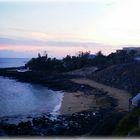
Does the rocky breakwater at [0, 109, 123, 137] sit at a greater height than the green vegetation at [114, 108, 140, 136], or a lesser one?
lesser

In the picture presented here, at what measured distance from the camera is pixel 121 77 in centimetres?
4644

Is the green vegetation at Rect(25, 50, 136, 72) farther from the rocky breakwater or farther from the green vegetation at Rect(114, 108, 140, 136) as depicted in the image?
the green vegetation at Rect(114, 108, 140, 136)

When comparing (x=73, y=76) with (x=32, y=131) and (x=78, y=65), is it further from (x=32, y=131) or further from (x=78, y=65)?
(x=32, y=131)

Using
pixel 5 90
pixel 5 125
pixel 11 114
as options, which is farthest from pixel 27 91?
pixel 5 125

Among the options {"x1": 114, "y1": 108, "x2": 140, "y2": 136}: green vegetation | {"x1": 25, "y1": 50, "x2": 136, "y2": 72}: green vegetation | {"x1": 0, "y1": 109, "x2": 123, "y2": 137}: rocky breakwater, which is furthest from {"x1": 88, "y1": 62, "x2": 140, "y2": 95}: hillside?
{"x1": 114, "y1": 108, "x2": 140, "y2": 136}: green vegetation

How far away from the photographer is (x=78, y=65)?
69500 mm

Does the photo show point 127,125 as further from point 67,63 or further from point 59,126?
point 67,63

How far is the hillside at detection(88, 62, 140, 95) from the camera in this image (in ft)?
136

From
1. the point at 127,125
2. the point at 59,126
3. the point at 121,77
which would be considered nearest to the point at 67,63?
the point at 121,77

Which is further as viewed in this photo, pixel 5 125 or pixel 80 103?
pixel 80 103

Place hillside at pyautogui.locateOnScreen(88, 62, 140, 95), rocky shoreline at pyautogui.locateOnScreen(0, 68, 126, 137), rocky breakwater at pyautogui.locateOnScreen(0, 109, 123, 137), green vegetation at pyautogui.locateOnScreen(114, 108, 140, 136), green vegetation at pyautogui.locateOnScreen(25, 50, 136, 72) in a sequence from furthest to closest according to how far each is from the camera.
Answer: green vegetation at pyautogui.locateOnScreen(25, 50, 136, 72)
hillside at pyautogui.locateOnScreen(88, 62, 140, 95)
rocky breakwater at pyautogui.locateOnScreen(0, 109, 123, 137)
rocky shoreline at pyautogui.locateOnScreen(0, 68, 126, 137)
green vegetation at pyautogui.locateOnScreen(114, 108, 140, 136)

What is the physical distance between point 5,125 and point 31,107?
9499 millimetres

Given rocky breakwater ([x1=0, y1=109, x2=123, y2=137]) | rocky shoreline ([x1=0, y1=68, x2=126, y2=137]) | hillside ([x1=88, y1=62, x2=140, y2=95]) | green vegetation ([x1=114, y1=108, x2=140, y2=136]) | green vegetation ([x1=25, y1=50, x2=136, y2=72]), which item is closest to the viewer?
green vegetation ([x1=114, y1=108, x2=140, y2=136])

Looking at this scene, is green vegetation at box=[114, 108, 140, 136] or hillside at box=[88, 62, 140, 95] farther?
hillside at box=[88, 62, 140, 95]
